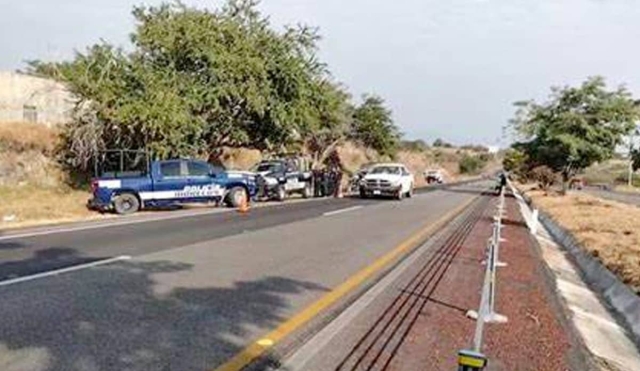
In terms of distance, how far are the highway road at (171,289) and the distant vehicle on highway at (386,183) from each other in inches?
679

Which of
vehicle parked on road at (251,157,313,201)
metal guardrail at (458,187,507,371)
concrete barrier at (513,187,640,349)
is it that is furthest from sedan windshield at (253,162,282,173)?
metal guardrail at (458,187,507,371)

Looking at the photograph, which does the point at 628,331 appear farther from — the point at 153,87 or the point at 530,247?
the point at 153,87

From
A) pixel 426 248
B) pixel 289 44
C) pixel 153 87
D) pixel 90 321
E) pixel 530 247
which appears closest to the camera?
pixel 90 321

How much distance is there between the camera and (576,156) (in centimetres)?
4272

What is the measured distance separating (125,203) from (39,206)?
2812mm

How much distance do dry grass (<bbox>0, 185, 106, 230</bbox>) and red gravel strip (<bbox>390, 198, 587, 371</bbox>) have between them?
11.7 meters

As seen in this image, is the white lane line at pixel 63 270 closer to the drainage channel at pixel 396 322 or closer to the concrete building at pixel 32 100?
the drainage channel at pixel 396 322

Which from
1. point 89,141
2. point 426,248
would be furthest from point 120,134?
point 426,248

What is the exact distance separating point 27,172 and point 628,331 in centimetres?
2738

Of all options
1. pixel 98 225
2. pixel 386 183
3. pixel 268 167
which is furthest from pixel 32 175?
pixel 386 183

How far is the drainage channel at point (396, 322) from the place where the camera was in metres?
6.41

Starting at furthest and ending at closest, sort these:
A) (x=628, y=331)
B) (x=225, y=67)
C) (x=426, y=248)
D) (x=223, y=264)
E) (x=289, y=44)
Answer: (x=289, y=44), (x=225, y=67), (x=426, y=248), (x=223, y=264), (x=628, y=331)

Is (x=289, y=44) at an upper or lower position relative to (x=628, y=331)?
upper

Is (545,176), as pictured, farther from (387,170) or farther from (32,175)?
(32,175)
